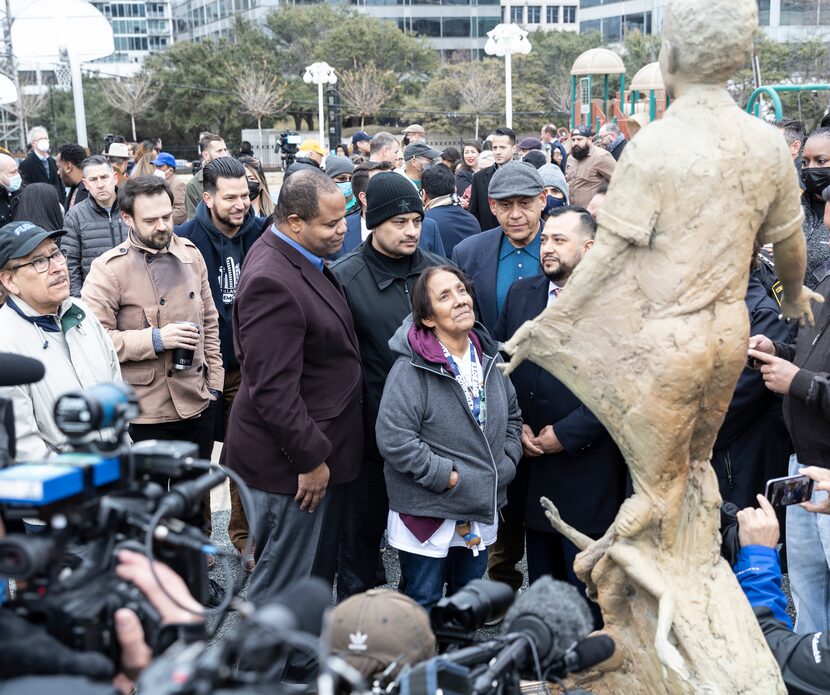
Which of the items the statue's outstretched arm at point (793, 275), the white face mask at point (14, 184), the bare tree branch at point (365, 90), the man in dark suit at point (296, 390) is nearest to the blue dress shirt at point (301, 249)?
the man in dark suit at point (296, 390)

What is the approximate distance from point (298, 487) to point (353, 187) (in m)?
3.24

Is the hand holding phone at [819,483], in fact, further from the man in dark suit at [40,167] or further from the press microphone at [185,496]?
the man in dark suit at [40,167]

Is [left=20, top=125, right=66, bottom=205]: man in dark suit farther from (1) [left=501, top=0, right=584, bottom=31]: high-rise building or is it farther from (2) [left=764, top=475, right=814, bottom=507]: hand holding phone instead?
(1) [left=501, top=0, right=584, bottom=31]: high-rise building

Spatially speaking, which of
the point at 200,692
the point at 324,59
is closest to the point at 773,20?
the point at 324,59

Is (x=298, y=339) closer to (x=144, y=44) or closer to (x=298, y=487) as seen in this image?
(x=298, y=487)

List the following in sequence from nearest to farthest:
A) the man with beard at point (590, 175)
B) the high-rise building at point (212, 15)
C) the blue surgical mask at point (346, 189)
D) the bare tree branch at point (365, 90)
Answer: the blue surgical mask at point (346, 189) < the man with beard at point (590, 175) < the bare tree branch at point (365, 90) < the high-rise building at point (212, 15)

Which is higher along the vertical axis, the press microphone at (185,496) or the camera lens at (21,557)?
the camera lens at (21,557)

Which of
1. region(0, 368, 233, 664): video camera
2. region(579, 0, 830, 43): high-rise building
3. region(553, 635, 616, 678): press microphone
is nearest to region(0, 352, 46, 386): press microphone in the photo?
region(0, 368, 233, 664): video camera

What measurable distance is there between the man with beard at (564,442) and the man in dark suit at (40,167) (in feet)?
25.0

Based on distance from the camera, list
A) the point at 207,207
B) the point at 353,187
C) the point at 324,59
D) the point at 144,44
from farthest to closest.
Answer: the point at 144,44
the point at 324,59
the point at 353,187
the point at 207,207

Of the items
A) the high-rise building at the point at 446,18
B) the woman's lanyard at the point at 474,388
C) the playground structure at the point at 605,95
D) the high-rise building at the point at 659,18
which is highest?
the high-rise building at the point at 446,18

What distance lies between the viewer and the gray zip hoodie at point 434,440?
350 centimetres

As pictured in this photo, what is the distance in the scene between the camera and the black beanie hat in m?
3.95

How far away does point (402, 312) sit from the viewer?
13.1 feet
